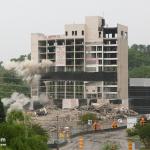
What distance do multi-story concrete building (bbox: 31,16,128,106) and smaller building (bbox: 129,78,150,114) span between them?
459cm

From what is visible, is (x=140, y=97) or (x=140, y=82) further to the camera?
(x=140, y=82)

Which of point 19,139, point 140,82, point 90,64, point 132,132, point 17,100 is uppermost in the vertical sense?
point 90,64

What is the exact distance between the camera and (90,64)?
435 feet

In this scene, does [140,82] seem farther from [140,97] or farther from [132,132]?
[132,132]

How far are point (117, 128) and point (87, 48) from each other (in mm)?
30463

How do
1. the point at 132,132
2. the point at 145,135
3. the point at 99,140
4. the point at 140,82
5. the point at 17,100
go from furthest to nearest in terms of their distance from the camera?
the point at 140,82 → the point at 17,100 → the point at 132,132 → the point at 99,140 → the point at 145,135

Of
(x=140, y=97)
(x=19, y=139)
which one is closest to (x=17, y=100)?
(x=140, y=97)

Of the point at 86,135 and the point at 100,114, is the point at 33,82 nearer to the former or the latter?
the point at 100,114

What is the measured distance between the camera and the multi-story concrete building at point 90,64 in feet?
430

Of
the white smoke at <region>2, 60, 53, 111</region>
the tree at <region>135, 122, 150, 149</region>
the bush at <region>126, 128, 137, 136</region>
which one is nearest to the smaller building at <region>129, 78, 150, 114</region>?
the white smoke at <region>2, 60, 53, 111</region>

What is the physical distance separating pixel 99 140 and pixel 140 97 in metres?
51.2

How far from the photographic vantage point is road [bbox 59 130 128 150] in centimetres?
7906

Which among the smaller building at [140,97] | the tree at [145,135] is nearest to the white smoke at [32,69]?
the smaller building at [140,97]

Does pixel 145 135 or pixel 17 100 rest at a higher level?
pixel 17 100
